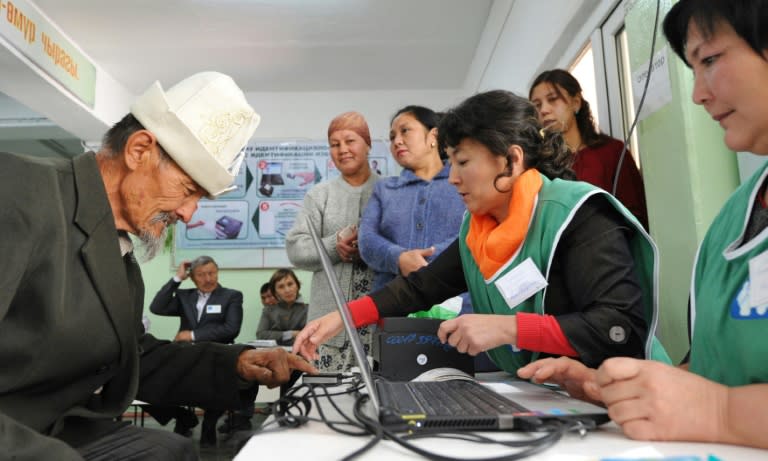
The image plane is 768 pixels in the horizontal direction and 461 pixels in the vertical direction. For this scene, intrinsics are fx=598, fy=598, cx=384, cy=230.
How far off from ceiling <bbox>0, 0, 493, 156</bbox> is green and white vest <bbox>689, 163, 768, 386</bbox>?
12.2ft

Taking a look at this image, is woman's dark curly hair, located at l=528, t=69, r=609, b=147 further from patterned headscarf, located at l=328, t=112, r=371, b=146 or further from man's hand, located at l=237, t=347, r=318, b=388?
man's hand, located at l=237, t=347, r=318, b=388

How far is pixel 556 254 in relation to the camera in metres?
1.27

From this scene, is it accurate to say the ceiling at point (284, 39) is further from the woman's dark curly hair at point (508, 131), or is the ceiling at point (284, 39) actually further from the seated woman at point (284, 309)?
the woman's dark curly hair at point (508, 131)

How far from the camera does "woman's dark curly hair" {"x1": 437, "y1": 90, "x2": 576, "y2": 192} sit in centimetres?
145

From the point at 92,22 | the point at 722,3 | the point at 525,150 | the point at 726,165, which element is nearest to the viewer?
the point at 722,3

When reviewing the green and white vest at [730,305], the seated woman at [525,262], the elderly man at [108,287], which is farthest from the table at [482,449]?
the seated woman at [525,262]

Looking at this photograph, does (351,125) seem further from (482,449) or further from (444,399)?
(482,449)

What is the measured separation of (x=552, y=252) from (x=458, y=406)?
55cm

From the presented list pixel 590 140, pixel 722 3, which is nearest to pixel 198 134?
pixel 722 3

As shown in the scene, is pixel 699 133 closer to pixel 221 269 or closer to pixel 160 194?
pixel 160 194

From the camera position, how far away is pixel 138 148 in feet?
4.10

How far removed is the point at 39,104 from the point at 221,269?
2109mm

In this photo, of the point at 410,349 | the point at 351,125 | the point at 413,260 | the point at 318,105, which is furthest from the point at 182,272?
the point at 410,349

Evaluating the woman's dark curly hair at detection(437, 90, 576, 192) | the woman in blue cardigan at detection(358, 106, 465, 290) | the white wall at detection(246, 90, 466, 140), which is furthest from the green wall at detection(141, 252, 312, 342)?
the woman's dark curly hair at detection(437, 90, 576, 192)
